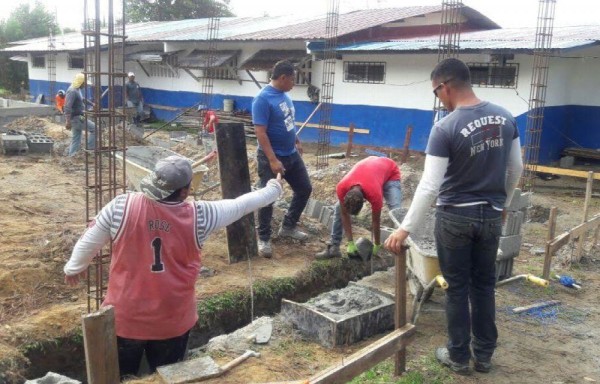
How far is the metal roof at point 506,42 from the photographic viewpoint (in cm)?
1121

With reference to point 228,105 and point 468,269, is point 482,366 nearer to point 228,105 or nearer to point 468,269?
point 468,269

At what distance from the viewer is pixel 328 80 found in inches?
627

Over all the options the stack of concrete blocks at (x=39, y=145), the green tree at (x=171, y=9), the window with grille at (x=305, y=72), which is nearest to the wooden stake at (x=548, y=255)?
the stack of concrete blocks at (x=39, y=145)

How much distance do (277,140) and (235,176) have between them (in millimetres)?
558

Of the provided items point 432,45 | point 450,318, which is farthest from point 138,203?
point 432,45

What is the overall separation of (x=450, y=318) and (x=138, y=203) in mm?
2001

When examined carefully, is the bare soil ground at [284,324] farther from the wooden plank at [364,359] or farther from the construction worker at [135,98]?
the construction worker at [135,98]

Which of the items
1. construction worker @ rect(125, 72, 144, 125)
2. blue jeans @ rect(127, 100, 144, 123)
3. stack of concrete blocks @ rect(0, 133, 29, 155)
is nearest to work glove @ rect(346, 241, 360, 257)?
stack of concrete blocks @ rect(0, 133, 29, 155)

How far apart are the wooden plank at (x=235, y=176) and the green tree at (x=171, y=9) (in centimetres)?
3491

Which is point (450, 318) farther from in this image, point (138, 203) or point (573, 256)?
point (573, 256)

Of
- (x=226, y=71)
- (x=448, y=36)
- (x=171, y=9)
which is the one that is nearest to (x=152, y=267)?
(x=448, y=36)

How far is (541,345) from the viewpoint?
4.25m

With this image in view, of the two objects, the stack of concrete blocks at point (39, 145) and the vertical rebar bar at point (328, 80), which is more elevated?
the vertical rebar bar at point (328, 80)

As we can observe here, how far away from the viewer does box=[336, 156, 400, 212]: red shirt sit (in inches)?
196
